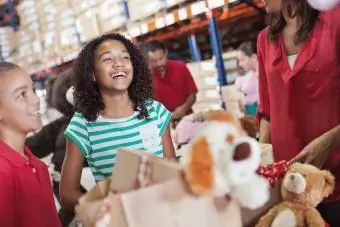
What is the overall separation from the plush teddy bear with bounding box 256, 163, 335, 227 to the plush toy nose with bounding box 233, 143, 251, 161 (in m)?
0.32

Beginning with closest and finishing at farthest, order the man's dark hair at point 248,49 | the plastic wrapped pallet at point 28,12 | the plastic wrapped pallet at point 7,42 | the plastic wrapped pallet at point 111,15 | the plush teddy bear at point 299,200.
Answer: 1. the plush teddy bear at point 299,200
2. the man's dark hair at point 248,49
3. the plastic wrapped pallet at point 111,15
4. the plastic wrapped pallet at point 28,12
5. the plastic wrapped pallet at point 7,42

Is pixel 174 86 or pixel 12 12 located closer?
pixel 174 86

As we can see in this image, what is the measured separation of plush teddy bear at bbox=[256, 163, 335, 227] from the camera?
990mm

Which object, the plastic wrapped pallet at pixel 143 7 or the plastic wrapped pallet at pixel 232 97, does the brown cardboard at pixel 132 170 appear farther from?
the plastic wrapped pallet at pixel 232 97

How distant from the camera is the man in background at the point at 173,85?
3.48 meters

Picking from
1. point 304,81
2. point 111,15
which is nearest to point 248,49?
point 111,15

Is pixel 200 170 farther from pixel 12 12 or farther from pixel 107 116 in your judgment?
pixel 12 12

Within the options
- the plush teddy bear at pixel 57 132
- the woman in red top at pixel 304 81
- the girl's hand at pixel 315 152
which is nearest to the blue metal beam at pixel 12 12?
the plush teddy bear at pixel 57 132

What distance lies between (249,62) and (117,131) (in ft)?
9.47

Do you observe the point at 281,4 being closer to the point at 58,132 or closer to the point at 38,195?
the point at 38,195

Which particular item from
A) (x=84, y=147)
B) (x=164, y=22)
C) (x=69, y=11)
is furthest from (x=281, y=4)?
A: (x=69, y=11)

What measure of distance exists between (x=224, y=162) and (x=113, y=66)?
30.2 inches

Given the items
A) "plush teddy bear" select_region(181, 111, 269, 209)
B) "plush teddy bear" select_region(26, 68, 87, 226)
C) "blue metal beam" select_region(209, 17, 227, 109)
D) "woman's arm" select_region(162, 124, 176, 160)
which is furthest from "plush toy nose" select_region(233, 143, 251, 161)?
"blue metal beam" select_region(209, 17, 227, 109)

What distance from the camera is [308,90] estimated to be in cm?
124
